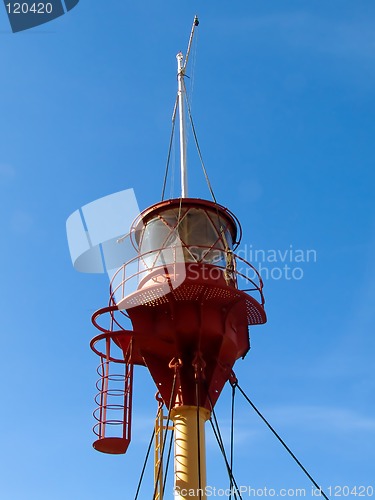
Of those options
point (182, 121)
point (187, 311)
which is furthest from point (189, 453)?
point (182, 121)

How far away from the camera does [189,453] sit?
1417cm

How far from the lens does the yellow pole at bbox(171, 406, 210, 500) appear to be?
1385 centimetres

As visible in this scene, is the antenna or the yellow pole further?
the antenna

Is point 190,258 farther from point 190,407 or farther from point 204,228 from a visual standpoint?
point 190,407

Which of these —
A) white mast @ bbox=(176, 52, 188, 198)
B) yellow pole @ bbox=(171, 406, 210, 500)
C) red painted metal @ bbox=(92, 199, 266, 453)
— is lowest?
yellow pole @ bbox=(171, 406, 210, 500)

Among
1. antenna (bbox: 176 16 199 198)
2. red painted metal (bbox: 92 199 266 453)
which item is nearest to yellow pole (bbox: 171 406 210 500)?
red painted metal (bbox: 92 199 266 453)

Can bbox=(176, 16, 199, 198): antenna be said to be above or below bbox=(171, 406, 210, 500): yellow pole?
above

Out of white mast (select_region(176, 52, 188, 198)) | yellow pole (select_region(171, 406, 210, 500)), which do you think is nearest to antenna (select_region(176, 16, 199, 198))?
white mast (select_region(176, 52, 188, 198))

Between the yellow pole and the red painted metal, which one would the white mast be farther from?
the yellow pole

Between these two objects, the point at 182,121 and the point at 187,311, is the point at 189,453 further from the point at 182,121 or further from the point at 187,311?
the point at 182,121

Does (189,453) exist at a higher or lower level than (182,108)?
lower

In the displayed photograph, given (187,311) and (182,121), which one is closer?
(187,311)

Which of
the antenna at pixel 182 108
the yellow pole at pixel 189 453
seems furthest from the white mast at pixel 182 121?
the yellow pole at pixel 189 453

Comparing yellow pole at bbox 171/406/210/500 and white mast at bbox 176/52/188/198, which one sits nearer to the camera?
yellow pole at bbox 171/406/210/500
